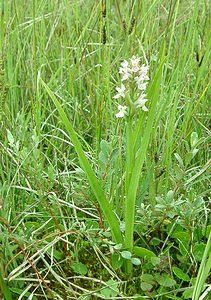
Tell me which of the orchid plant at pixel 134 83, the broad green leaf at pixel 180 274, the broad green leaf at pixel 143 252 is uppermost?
the orchid plant at pixel 134 83

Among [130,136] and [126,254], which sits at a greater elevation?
[130,136]

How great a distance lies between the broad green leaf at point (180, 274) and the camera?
923 mm

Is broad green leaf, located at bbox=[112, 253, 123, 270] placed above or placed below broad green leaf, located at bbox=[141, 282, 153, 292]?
above

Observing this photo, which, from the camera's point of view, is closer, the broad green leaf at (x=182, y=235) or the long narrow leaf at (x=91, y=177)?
the long narrow leaf at (x=91, y=177)

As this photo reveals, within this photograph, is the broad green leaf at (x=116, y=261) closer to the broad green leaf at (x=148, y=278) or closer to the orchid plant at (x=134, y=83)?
the broad green leaf at (x=148, y=278)

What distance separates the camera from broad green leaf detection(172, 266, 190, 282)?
923 millimetres

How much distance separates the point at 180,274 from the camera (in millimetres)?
927

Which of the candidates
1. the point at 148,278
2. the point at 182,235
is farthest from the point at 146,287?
the point at 182,235

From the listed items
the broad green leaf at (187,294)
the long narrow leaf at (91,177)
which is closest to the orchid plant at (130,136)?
the long narrow leaf at (91,177)

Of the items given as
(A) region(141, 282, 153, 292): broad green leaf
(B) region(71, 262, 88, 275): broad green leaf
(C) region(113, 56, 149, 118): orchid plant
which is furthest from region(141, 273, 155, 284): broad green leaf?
(C) region(113, 56, 149, 118): orchid plant

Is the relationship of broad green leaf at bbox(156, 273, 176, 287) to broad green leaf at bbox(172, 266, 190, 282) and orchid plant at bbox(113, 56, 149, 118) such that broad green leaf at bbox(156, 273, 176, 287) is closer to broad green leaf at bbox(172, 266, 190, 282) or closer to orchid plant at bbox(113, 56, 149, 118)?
broad green leaf at bbox(172, 266, 190, 282)

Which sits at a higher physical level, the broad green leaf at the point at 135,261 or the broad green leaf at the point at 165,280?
the broad green leaf at the point at 135,261

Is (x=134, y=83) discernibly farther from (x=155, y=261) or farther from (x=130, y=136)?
(x=155, y=261)

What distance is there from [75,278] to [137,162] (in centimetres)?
27
